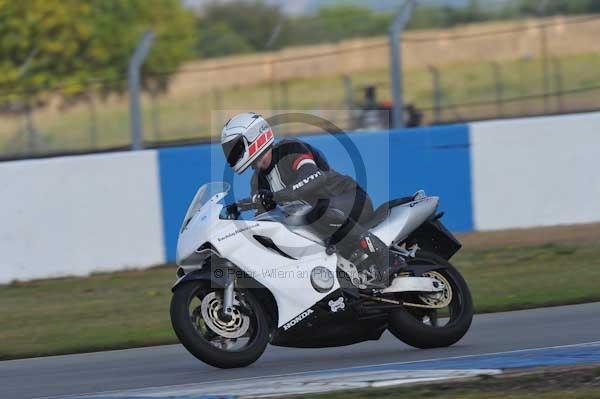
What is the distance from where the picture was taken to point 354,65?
21.3 m

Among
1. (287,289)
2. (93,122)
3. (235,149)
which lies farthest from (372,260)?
(93,122)

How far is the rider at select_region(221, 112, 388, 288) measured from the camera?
690 centimetres

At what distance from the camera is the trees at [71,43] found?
22.4 metres

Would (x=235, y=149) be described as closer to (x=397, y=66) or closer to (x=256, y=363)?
(x=256, y=363)

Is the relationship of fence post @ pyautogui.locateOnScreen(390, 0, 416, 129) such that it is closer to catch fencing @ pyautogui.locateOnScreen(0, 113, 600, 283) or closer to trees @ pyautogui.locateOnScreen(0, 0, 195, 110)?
catch fencing @ pyautogui.locateOnScreen(0, 113, 600, 283)

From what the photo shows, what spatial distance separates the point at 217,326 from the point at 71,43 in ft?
57.4

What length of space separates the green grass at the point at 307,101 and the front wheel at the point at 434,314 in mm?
10791

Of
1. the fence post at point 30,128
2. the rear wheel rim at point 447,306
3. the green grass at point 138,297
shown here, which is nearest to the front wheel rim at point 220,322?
the rear wheel rim at point 447,306

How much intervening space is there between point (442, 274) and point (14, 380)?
2.82 metres

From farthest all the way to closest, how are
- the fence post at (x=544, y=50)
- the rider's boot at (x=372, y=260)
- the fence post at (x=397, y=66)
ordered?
the fence post at (x=544, y=50), the fence post at (x=397, y=66), the rider's boot at (x=372, y=260)

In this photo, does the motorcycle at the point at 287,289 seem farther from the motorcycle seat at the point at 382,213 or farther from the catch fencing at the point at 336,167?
the catch fencing at the point at 336,167

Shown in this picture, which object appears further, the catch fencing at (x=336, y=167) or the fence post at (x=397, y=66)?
the fence post at (x=397, y=66)

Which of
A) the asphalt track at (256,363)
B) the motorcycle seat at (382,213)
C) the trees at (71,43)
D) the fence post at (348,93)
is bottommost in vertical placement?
the asphalt track at (256,363)

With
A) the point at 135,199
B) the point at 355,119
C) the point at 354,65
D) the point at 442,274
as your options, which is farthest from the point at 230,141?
the point at 354,65
